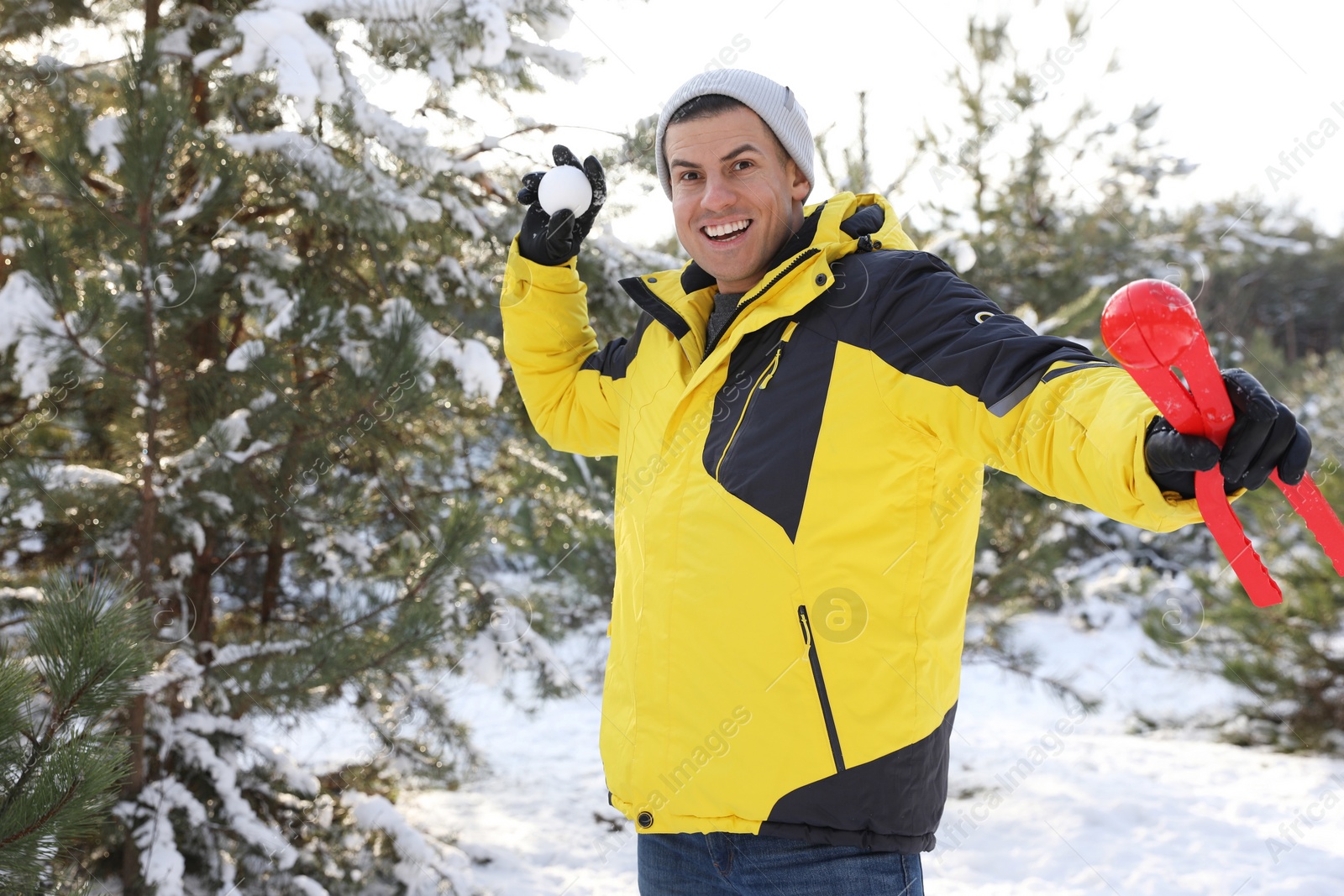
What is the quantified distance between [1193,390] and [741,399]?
72cm

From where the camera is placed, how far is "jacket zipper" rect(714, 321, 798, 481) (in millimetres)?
1428

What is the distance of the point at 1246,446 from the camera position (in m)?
0.87

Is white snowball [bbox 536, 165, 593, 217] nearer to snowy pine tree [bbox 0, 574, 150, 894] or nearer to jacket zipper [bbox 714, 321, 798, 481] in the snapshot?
jacket zipper [bbox 714, 321, 798, 481]

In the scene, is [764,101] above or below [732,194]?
A: above

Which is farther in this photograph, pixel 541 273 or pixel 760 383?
pixel 541 273

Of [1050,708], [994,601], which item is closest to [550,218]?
[994,601]

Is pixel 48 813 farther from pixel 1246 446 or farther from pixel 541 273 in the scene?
pixel 1246 446

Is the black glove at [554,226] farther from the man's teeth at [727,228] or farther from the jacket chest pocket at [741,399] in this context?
the jacket chest pocket at [741,399]

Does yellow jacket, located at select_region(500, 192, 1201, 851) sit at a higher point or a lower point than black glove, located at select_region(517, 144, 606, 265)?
lower

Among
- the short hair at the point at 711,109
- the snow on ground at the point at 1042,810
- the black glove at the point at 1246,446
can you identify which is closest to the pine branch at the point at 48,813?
the short hair at the point at 711,109

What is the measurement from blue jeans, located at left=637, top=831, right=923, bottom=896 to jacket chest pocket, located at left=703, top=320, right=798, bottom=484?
59cm

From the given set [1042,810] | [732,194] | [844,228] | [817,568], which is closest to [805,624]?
[817,568]

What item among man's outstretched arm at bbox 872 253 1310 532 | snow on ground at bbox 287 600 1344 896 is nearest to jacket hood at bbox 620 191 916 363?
man's outstretched arm at bbox 872 253 1310 532

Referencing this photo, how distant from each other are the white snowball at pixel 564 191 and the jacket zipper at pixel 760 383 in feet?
2.30
